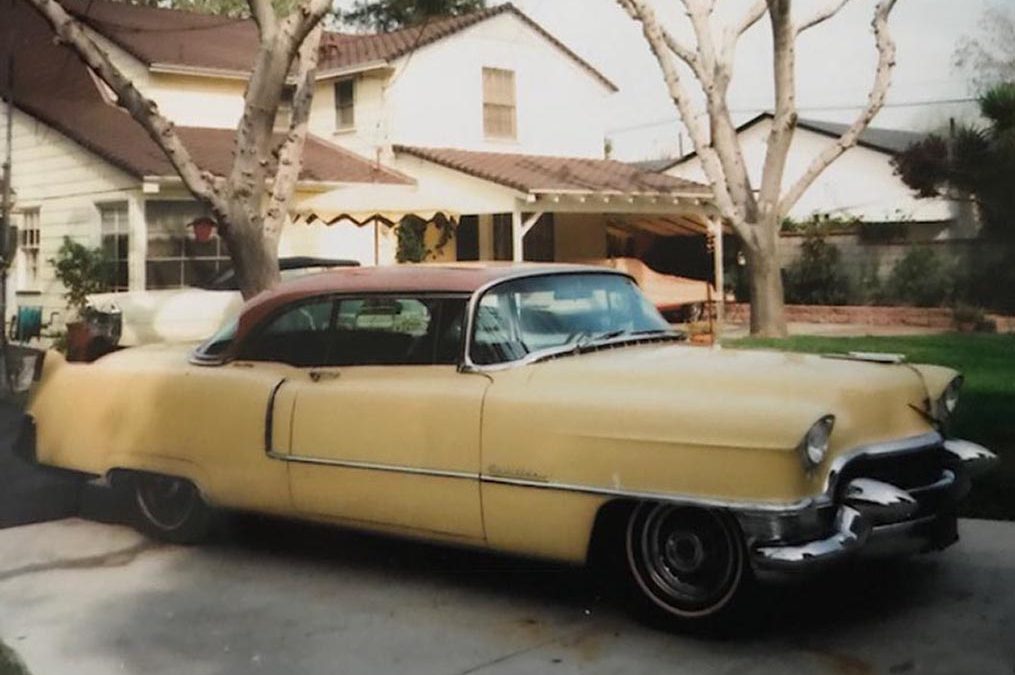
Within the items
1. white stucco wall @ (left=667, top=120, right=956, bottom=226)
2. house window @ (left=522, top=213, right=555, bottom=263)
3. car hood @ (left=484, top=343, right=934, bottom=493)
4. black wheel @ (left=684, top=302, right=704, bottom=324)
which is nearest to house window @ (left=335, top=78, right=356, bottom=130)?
house window @ (left=522, top=213, right=555, bottom=263)

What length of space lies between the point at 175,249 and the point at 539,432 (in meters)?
13.1

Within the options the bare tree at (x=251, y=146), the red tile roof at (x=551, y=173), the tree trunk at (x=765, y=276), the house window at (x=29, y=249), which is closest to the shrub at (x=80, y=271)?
the house window at (x=29, y=249)

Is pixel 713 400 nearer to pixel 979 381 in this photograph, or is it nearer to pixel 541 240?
pixel 979 381


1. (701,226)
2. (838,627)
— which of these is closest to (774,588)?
(838,627)

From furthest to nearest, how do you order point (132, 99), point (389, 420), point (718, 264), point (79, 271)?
point (718, 264) < point (79, 271) < point (132, 99) < point (389, 420)

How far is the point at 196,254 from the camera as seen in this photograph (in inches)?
667

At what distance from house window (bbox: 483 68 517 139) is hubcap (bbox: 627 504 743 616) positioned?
17094 millimetres

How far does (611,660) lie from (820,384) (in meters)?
1.29

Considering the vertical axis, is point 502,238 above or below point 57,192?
below

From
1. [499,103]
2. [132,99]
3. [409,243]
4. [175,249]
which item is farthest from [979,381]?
[499,103]

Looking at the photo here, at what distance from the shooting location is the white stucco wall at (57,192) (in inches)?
643

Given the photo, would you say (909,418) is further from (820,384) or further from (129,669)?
(129,669)

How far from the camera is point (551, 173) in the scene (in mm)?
19016

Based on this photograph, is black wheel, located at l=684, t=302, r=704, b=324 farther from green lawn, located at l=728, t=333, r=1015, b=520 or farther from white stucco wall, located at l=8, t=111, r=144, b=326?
white stucco wall, located at l=8, t=111, r=144, b=326
